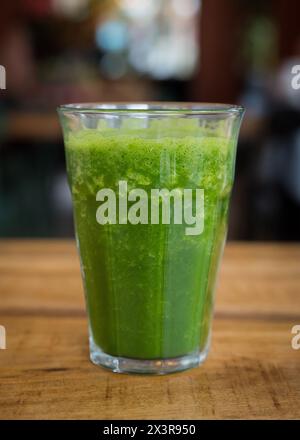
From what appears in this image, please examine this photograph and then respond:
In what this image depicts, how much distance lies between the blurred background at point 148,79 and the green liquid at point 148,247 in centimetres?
213

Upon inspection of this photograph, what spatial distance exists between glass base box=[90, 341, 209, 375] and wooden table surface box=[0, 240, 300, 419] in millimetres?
12

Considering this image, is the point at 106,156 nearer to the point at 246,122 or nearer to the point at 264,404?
the point at 264,404

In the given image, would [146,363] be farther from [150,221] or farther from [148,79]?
[148,79]

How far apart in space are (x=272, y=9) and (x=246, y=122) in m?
2.86

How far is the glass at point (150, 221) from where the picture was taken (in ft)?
2.09

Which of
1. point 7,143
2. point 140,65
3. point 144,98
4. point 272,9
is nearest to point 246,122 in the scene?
point 7,143

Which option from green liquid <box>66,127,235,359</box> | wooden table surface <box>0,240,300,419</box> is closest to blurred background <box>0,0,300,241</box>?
wooden table surface <box>0,240,300,419</box>

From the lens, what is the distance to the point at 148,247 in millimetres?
660

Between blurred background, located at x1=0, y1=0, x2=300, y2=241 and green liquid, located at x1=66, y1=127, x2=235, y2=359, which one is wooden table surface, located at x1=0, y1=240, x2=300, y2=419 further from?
blurred background, located at x1=0, y1=0, x2=300, y2=241

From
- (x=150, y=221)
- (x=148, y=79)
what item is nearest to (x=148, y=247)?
(x=150, y=221)

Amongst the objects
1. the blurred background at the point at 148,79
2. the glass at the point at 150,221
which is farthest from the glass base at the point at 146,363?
the blurred background at the point at 148,79

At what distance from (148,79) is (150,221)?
6.29 meters

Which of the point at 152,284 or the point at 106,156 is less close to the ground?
the point at 106,156
